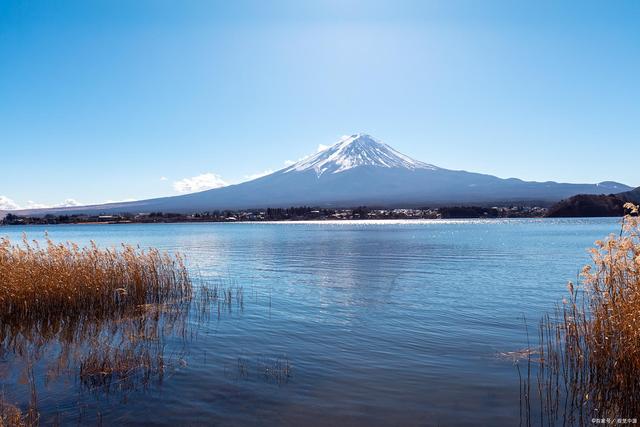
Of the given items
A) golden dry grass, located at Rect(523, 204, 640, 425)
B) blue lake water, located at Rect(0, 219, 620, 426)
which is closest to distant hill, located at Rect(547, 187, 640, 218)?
blue lake water, located at Rect(0, 219, 620, 426)

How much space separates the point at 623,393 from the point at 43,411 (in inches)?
359

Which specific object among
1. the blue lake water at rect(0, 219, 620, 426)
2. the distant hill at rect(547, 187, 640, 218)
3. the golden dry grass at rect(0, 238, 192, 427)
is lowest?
the blue lake water at rect(0, 219, 620, 426)

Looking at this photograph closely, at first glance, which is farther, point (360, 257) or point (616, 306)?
point (360, 257)

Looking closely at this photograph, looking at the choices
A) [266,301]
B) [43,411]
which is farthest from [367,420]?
[266,301]

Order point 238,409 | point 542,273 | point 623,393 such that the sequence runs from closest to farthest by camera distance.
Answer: point 623,393
point 238,409
point 542,273

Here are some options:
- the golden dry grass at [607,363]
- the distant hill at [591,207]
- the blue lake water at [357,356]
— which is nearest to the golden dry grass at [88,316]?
the blue lake water at [357,356]

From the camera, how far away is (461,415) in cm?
741

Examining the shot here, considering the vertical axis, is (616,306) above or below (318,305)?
above

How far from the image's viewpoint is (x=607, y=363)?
8.00 m

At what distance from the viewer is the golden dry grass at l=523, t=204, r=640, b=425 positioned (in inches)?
282

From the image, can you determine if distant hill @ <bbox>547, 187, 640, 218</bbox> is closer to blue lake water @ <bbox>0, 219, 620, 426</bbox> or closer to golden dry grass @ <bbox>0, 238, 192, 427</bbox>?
blue lake water @ <bbox>0, 219, 620, 426</bbox>

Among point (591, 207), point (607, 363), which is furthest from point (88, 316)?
point (591, 207)

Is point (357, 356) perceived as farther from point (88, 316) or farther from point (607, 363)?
point (88, 316)

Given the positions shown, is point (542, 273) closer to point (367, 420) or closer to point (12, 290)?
point (367, 420)
